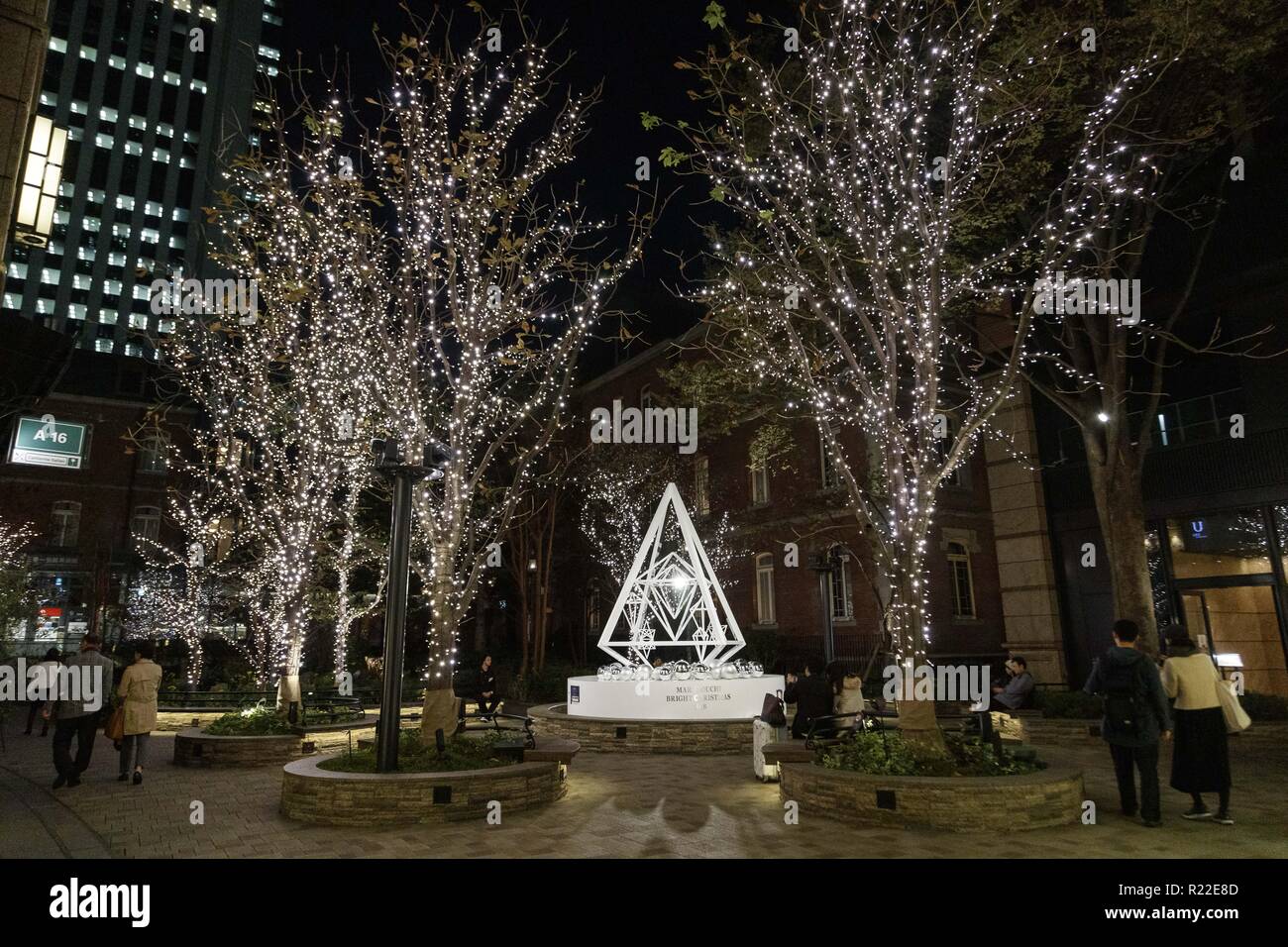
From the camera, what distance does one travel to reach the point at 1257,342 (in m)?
15.5

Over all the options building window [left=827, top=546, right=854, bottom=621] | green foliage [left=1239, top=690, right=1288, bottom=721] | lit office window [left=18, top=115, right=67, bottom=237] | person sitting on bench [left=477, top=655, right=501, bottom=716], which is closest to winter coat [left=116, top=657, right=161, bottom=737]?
lit office window [left=18, top=115, right=67, bottom=237]

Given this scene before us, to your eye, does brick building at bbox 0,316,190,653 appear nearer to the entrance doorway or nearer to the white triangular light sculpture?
the white triangular light sculpture

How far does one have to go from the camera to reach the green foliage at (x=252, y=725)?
40.1 ft

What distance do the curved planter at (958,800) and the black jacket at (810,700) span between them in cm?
269

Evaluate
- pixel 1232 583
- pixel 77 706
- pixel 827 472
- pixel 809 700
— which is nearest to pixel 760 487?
pixel 827 472

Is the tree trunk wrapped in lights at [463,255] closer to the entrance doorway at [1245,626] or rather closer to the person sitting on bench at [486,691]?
the person sitting on bench at [486,691]

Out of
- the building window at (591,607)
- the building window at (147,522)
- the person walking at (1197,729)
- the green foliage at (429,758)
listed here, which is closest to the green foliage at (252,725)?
the green foliage at (429,758)

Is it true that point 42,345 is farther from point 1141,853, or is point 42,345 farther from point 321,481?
point 1141,853

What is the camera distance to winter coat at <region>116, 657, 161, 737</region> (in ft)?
31.7

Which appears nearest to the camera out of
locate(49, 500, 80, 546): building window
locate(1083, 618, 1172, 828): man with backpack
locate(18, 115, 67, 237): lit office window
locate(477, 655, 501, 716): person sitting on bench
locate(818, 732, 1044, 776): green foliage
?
locate(18, 115, 67, 237): lit office window

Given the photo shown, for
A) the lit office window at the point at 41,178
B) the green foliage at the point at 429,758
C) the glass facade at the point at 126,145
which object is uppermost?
the glass facade at the point at 126,145

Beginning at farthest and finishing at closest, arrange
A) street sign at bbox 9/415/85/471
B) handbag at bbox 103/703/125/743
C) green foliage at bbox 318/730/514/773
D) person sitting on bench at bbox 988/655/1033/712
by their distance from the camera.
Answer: street sign at bbox 9/415/85/471 → person sitting on bench at bbox 988/655/1033/712 → handbag at bbox 103/703/125/743 → green foliage at bbox 318/730/514/773

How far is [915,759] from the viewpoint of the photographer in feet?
25.9

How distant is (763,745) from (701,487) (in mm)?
19071
